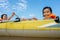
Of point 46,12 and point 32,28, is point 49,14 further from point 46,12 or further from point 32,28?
point 32,28

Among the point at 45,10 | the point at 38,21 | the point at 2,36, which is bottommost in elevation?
the point at 2,36

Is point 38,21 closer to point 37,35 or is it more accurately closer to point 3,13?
point 37,35

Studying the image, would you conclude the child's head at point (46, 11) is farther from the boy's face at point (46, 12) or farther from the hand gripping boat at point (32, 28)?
the hand gripping boat at point (32, 28)

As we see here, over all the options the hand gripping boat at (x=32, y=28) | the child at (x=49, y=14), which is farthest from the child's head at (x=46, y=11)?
the hand gripping boat at (x=32, y=28)

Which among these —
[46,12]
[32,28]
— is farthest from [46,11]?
[32,28]

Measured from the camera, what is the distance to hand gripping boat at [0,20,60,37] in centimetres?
247

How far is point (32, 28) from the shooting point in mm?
2523

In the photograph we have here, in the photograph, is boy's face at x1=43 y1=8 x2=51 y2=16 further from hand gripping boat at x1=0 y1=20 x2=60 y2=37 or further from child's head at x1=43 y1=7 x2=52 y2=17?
hand gripping boat at x1=0 y1=20 x2=60 y2=37

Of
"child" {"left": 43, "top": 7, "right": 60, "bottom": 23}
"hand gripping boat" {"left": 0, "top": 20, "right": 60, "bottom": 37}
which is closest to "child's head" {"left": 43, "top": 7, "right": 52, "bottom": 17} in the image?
"child" {"left": 43, "top": 7, "right": 60, "bottom": 23}

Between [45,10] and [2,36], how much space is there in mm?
871

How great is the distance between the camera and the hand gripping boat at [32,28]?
8.10ft

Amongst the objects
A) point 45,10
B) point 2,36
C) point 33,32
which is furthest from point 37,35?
point 2,36

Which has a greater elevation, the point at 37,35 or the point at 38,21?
the point at 38,21

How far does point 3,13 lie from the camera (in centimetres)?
268
